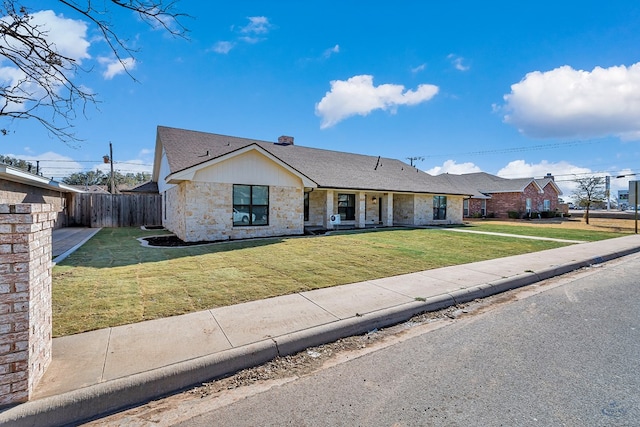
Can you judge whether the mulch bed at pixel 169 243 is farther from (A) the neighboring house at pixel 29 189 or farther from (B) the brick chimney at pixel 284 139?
(B) the brick chimney at pixel 284 139

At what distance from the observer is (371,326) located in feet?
14.4

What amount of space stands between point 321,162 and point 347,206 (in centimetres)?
332

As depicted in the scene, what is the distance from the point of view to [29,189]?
1353 cm

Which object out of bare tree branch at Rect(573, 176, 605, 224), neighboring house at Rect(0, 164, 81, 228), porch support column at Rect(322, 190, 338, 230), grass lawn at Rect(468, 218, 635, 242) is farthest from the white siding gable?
bare tree branch at Rect(573, 176, 605, 224)

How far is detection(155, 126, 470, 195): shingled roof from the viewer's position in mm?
14948

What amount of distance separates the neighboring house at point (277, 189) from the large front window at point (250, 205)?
0.14 feet

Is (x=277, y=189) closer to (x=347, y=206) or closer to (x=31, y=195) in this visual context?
(x=347, y=206)

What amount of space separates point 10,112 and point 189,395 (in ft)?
15.2

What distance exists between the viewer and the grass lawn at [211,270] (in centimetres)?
475

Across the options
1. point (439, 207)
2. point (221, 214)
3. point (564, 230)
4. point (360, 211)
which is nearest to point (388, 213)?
point (360, 211)

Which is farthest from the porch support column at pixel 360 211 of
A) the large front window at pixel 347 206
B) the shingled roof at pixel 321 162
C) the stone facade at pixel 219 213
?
the stone facade at pixel 219 213

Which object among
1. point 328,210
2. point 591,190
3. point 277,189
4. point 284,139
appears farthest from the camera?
point 591,190

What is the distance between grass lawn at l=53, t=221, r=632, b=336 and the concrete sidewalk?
501mm

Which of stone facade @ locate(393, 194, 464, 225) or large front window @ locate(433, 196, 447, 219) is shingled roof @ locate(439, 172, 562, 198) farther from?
stone facade @ locate(393, 194, 464, 225)
